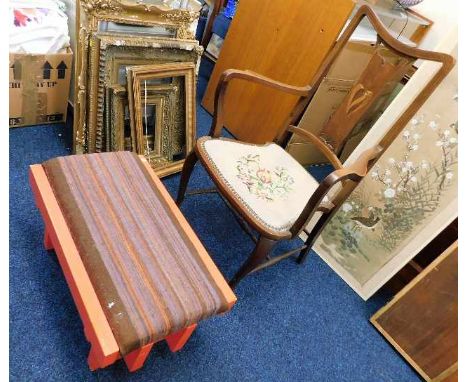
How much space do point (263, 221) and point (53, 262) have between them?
815 mm

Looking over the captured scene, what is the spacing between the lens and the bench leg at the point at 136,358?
977 millimetres

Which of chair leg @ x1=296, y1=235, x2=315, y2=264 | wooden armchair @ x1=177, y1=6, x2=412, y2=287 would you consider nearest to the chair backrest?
wooden armchair @ x1=177, y1=6, x2=412, y2=287

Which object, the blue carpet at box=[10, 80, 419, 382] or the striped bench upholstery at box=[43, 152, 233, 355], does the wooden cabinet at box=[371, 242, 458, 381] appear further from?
the striped bench upholstery at box=[43, 152, 233, 355]

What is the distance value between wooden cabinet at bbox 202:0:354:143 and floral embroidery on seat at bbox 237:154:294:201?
1.19 feet

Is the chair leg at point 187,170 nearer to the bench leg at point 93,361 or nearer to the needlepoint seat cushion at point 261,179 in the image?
the needlepoint seat cushion at point 261,179

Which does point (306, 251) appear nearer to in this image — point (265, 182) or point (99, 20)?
point (265, 182)

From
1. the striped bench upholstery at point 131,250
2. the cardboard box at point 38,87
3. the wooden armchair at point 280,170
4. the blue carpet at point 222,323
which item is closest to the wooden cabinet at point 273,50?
the wooden armchair at point 280,170

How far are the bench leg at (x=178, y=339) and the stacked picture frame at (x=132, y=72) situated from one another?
2.85 ft

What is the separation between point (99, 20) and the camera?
57.1 inches

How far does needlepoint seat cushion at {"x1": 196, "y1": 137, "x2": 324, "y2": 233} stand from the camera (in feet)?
3.99

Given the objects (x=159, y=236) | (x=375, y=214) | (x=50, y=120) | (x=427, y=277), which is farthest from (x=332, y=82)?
(x=50, y=120)

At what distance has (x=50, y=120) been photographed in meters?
1.80

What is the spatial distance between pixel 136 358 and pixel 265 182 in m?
0.75
